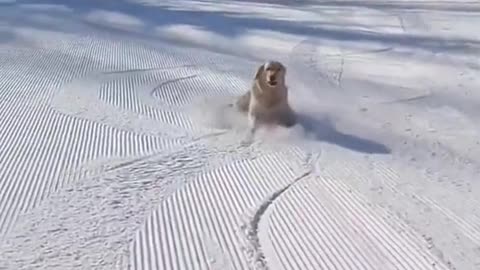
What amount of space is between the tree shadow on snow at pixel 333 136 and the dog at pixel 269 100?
143mm

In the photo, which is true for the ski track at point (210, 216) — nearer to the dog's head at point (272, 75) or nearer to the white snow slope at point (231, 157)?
the white snow slope at point (231, 157)

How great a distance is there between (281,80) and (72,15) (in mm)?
5780

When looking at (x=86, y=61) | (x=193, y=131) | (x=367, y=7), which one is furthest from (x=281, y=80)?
(x=367, y=7)

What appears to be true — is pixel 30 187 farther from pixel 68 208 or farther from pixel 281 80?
pixel 281 80

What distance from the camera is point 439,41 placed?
7.20 metres

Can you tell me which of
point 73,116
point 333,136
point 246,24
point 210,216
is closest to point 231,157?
point 333,136

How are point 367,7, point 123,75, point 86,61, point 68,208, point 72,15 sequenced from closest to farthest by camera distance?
point 68,208, point 123,75, point 86,61, point 72,15, point 367,7

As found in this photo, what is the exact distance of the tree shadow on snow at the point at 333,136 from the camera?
12.6 feet

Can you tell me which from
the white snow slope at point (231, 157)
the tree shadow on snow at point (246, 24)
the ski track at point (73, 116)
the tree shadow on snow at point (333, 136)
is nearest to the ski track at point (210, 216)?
the white snow slope at point (231, 157)

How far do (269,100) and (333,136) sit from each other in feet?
1.39

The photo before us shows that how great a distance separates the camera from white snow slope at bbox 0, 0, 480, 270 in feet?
8.46

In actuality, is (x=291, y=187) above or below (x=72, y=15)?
above

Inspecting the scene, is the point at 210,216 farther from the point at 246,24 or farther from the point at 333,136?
the point at 246,24

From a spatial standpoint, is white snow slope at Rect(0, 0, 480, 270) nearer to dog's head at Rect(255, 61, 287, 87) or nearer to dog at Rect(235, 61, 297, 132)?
dog at Rect(235, 61, 297, 132)
